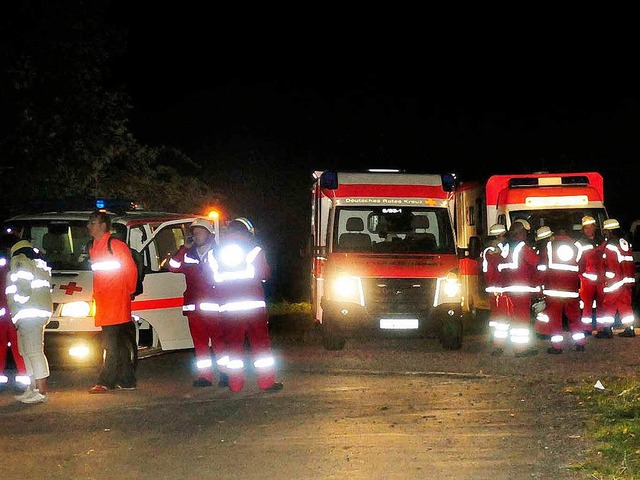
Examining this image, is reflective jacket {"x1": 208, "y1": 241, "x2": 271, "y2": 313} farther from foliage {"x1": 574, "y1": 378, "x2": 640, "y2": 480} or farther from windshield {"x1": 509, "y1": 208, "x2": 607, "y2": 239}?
windshield {"x1": 509, "y1": 208, "x2": 607, "y2": 239}

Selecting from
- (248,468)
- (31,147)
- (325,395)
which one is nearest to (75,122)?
(31,147)

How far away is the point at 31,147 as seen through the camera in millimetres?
23203

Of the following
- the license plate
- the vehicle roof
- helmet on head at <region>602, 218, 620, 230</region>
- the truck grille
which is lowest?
the license plate

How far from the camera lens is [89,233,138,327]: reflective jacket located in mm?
11742

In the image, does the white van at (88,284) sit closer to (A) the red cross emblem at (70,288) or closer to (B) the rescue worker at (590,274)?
(A) the red cross emblem at (70,288)

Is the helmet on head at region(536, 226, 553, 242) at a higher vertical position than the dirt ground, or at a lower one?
higher

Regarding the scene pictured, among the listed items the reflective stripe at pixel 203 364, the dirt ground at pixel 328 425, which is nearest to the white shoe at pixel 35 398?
the dirt ground at pixel 328 425

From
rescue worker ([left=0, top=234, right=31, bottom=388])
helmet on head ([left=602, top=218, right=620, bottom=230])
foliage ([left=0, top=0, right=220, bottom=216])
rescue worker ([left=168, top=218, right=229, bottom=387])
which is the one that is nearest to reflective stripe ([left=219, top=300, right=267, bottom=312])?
rescue worker ([left=168, top=218, right=229, bottom=387])

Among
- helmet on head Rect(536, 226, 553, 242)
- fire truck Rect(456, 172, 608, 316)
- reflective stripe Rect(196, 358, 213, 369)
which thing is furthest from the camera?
fire truck Rect(456, 172, 608, 316)

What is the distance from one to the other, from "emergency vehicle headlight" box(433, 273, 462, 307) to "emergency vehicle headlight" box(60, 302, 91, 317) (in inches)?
201

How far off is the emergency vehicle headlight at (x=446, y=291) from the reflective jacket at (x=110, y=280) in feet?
17.5

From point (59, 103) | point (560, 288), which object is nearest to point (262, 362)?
point (560, 288)

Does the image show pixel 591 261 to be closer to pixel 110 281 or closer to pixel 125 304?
pixel 125 304

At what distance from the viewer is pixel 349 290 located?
15.9m
